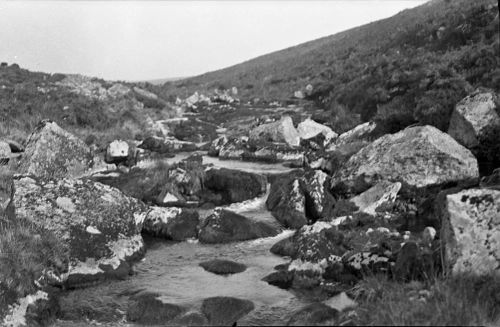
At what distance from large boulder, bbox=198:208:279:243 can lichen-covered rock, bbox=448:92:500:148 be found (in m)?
7.24

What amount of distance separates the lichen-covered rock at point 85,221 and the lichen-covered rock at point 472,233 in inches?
281

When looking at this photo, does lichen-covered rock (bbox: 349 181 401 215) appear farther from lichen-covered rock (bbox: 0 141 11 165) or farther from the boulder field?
lichen-covered rock (bbox: 0 141 11 165)

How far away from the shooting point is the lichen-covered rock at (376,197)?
570 inches

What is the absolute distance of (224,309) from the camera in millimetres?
9625

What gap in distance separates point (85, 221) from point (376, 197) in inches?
319

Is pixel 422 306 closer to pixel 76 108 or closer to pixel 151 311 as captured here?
pixel 151 311

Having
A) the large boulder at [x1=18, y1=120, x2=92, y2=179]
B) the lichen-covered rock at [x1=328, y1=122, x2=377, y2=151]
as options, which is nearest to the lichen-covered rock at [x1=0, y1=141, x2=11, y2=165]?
the large boulder at [x1=18, y1=120, x2=92, y2=179]

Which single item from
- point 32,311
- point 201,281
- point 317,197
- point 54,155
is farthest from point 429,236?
point 54,155

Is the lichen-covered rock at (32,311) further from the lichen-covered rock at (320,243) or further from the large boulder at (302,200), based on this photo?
the large boulder at (302,200)

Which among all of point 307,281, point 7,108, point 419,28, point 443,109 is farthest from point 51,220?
point 419,28

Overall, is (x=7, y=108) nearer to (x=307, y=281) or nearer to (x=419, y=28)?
(x=307, y=281)

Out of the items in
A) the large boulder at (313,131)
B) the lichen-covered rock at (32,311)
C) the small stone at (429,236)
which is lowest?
the small stone at (429,236)

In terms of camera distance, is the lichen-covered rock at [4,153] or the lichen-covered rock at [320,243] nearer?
the lichen-covered rock at [320,243]

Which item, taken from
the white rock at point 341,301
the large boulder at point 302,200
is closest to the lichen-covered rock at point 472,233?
the white rock at point 341,301
